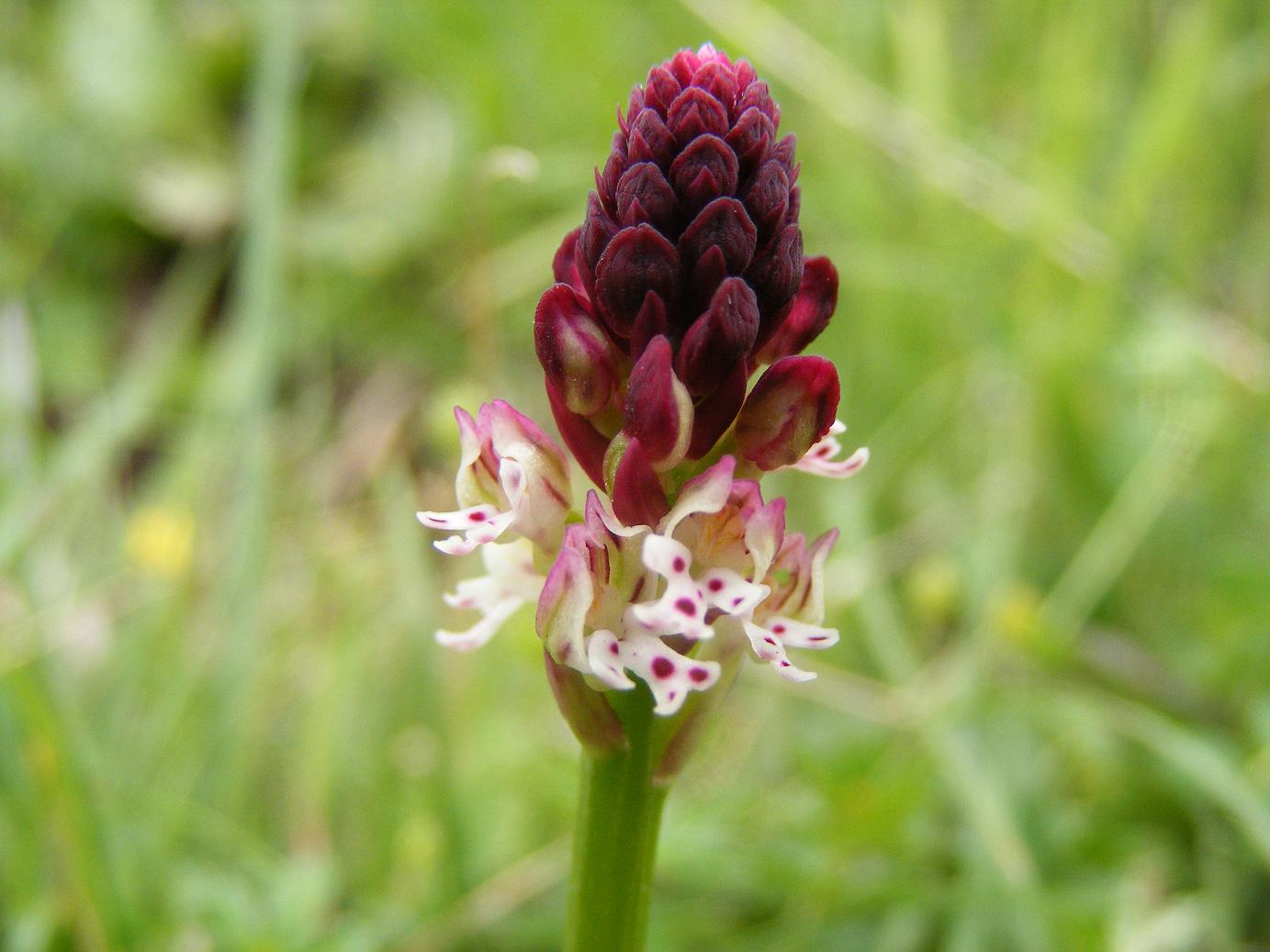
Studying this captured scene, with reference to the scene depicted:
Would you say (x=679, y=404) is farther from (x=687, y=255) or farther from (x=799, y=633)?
(x=799, y=633)

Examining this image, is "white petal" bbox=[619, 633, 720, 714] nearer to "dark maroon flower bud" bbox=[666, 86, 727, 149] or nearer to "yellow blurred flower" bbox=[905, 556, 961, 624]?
"dark maroon flower bud" bbox=[666, 86, 727, 149]

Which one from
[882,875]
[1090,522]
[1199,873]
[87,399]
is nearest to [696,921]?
[882,875]

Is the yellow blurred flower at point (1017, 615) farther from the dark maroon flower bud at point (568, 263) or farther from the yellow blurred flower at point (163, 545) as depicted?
the yellow blurred flower at point (163, 545)

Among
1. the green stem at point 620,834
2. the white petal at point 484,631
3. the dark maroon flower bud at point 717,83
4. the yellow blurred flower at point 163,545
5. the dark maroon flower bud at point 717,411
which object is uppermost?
the dark maroon flower bud at point 717,83

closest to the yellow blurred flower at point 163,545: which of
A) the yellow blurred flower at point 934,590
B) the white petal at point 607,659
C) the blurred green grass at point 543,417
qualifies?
the blurred green grass at point 543,417

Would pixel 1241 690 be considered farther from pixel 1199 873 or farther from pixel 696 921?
pixel 696 921
